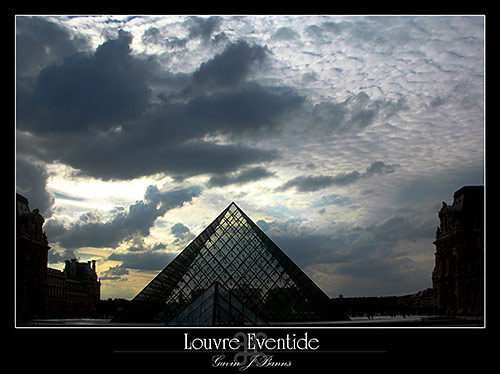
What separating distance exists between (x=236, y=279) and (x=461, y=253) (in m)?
36.0

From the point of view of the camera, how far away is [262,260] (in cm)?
3281

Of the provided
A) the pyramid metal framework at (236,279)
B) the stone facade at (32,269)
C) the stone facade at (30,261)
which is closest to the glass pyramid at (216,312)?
the pyramid metal framework at (236,279)

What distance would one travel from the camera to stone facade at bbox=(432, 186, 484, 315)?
5697cm

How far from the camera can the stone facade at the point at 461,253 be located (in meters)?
57.0

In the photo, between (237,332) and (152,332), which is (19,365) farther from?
(237,332)

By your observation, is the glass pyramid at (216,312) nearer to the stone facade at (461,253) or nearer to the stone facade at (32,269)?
the stone facade at (32,269)

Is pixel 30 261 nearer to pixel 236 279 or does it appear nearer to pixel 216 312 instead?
pixel 236 279

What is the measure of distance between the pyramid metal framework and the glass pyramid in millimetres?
3166

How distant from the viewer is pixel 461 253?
6044cm

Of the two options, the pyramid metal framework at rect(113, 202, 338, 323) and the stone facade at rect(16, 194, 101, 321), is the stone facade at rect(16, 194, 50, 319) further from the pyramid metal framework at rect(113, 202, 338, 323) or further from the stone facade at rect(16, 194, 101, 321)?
the pyramid metal framework at rect(113, 202, 338, 323)

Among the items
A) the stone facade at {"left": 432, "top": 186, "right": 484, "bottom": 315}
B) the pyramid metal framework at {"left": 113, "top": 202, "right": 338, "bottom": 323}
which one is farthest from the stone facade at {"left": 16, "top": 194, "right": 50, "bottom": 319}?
the stone facade at {"left": 432, "top": 186, "right": 484, "bottom": 315}

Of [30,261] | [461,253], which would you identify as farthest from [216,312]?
[461,253]
